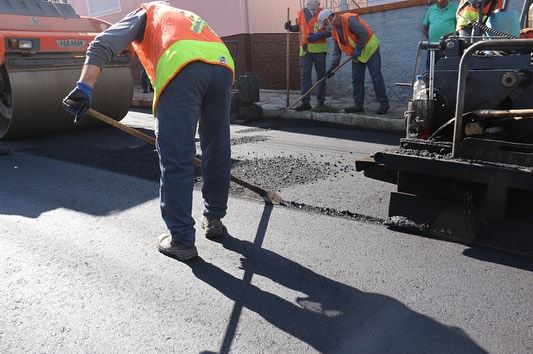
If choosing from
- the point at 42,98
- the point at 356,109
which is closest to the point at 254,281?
the point at 42,98

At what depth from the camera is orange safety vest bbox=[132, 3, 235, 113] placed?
9.45 ft

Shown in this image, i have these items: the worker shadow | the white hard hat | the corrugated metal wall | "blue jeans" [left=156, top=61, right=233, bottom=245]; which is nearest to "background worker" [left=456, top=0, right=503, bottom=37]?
"blue jeans" [left=156, top=61, right=233, bottom=245]

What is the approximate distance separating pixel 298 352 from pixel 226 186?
1488 millimetres

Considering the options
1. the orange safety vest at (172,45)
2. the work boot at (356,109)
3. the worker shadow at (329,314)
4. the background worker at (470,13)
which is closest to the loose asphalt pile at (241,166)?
the worker shadow at (329,314)

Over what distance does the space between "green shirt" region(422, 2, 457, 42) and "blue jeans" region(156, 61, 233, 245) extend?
5197 millimetres

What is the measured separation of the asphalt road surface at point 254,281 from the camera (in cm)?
226

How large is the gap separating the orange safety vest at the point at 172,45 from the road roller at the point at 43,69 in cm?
369

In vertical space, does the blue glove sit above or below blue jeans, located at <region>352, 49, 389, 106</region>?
above

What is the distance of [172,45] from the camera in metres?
2.90

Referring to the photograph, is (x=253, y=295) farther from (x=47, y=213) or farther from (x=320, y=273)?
(x=47, y=213)

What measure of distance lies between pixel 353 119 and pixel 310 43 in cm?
175

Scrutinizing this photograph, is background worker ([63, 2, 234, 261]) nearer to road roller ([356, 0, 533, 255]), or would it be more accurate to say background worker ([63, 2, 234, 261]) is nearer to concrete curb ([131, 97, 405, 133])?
road roller ([356, 0, 533, 255])

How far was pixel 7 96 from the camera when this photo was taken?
6551 mm

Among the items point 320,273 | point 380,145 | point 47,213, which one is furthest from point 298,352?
point 380,145
